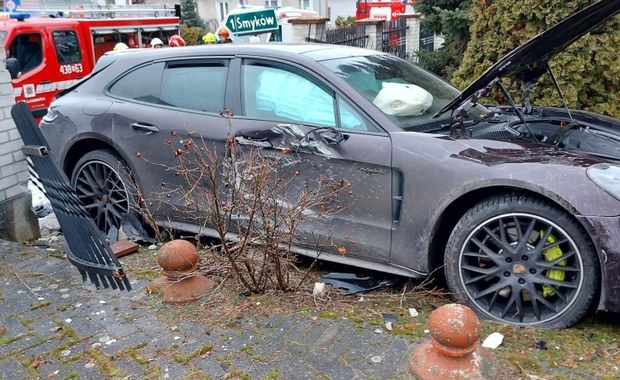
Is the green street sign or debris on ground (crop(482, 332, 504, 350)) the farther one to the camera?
the green street sign

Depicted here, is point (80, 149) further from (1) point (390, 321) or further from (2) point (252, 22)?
(2) point (252, 22)

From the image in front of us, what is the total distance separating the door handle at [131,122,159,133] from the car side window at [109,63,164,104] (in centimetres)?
22

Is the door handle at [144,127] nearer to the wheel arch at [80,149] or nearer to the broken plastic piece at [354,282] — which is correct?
the wheel arch at [80,149]

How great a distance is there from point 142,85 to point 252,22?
5.06 meters

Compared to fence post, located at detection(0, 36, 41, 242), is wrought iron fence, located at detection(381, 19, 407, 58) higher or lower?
higher

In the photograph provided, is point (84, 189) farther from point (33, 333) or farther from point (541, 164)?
point (541, 164)

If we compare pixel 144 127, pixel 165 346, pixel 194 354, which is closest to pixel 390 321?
pixel 194 354

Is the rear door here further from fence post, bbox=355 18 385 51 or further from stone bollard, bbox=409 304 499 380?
fence post, bbox=355 18 385 51

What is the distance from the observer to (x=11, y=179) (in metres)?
5.06

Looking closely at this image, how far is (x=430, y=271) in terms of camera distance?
11.6ft

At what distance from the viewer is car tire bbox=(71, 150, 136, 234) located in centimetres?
478

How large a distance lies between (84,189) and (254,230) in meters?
2.24

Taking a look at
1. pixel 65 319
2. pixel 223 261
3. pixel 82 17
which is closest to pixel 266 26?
pixel 82 17

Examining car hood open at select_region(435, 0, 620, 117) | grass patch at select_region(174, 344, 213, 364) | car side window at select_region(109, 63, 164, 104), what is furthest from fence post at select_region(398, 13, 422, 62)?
grass patch at select_region(174, 344, 213, 364)
